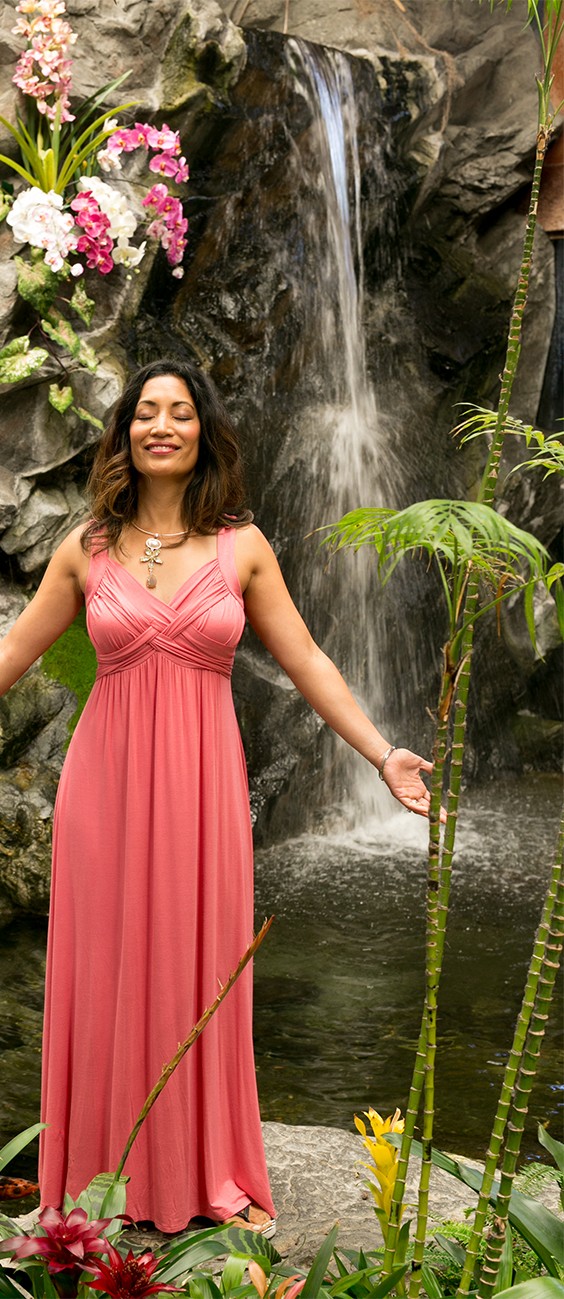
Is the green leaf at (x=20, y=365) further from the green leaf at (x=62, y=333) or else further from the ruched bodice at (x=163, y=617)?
the ruched bodice at (x=163, y=617)

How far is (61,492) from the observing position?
5.39 m

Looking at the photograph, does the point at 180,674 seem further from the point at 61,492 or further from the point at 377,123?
the point at 377,123

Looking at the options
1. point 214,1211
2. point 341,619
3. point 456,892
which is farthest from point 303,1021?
point 341,619

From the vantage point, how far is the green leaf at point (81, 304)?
5281 mm

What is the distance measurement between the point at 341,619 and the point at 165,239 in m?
2.29

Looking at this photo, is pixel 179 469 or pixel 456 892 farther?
pixel 456 892

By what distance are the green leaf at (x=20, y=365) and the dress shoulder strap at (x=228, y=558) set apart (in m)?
2.56

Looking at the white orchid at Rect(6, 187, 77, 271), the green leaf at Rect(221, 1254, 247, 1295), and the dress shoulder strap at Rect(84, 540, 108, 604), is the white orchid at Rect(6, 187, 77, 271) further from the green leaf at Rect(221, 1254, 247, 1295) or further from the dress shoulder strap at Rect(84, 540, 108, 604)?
the green leaf at Rect(221, 1254, 247, 1295)

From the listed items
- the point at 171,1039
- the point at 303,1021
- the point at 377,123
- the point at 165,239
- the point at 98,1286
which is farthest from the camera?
the point at 377,123

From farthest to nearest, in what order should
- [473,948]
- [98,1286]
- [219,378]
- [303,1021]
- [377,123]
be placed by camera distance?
[377,123], [219,378], [473,948], [303,1021], [98,1286]

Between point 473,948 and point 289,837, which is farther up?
point 289,837

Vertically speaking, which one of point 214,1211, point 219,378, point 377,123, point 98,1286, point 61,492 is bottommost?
point 214,1211

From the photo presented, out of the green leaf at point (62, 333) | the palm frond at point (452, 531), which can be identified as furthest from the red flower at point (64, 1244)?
the green leaf at point (62, 333)

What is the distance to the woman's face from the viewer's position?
2.72m
